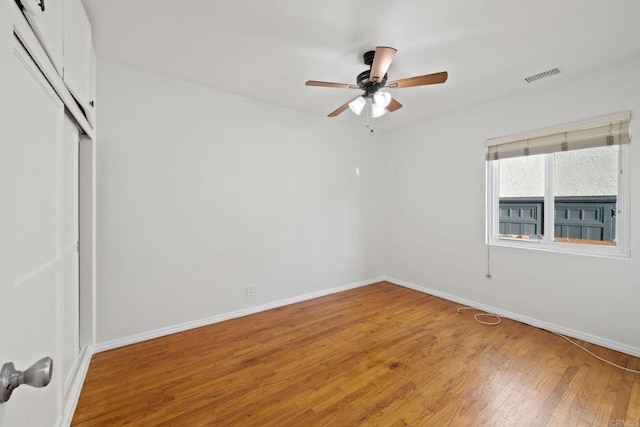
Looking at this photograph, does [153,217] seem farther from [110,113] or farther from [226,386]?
[226,386]

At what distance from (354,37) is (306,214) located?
2.15 metres

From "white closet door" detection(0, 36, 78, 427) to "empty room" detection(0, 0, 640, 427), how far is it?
0.01m

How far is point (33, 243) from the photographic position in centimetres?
102

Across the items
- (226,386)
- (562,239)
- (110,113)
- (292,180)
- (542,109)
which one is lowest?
(226,386)

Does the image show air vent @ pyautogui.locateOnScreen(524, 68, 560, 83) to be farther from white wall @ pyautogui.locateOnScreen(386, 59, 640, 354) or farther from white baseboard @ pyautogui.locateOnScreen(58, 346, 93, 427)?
white baseboard @ pyautogui.locateOnScreen(58, 346, 93, 427)

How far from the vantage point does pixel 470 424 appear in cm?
156

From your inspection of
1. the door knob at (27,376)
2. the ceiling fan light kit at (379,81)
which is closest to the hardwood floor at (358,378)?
the door knob at (27,376)

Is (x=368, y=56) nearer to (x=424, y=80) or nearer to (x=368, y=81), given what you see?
(x=368, y=81)

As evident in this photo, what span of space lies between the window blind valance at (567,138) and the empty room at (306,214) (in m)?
0.02

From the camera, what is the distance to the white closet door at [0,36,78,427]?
0.82 meters

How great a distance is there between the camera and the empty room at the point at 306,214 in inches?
57.1

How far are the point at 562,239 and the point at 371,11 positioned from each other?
2.96 metres

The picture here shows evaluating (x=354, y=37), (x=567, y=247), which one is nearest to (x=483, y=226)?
(x=567, y=247)

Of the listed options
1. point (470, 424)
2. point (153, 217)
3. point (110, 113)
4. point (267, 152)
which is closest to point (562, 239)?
Answer: point (470, 424)
